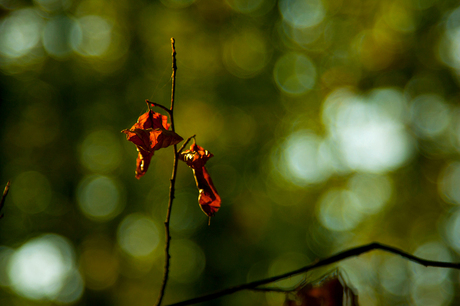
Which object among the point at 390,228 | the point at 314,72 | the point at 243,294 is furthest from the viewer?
the point at 314,72

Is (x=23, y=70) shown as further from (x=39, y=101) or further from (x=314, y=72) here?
(x=314, y=72)

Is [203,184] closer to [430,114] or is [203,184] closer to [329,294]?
[329,294]

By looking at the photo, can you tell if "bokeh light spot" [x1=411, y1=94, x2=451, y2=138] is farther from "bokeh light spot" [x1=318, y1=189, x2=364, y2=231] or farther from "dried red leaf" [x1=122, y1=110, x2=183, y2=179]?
"dried red leaf" [x1=122, y1=110, x2=183, y2=179]

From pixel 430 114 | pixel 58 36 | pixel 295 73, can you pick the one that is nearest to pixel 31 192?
pixel 58 36

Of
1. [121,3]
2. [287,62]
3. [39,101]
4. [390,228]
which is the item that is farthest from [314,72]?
[39,101]

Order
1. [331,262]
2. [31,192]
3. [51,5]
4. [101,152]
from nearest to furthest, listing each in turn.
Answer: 1. [331,262]
2. [31,192]
3. [101,152]
4. [51,5]

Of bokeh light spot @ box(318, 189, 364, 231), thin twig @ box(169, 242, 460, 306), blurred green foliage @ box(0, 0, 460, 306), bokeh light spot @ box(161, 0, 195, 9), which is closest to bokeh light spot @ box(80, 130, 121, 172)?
blurred green foliage @ box(0, 0, 460, 306)

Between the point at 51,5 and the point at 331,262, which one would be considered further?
the point at 51,5
